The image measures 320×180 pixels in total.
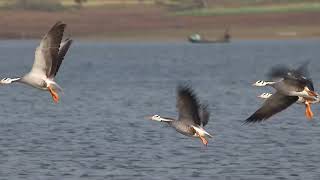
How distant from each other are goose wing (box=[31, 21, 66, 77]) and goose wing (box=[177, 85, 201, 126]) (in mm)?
3035

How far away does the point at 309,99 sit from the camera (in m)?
29.6

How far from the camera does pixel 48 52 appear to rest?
28094 millimetres

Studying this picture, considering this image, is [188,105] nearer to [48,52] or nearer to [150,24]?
[48,52]

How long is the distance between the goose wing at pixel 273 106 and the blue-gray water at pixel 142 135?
4111mm

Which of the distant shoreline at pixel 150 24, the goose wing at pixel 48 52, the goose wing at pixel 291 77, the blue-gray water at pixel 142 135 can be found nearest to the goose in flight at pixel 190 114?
the goose wing at pixel 291 77

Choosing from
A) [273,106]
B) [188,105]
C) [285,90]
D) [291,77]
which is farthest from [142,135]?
[188,105]

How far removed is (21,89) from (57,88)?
47933mm

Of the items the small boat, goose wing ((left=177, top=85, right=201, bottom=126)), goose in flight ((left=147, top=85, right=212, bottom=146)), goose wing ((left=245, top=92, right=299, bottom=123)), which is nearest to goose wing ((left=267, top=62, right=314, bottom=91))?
goose wing ((left=245, top=92, right=299, bottom=123))

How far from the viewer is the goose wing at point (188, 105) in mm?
27219

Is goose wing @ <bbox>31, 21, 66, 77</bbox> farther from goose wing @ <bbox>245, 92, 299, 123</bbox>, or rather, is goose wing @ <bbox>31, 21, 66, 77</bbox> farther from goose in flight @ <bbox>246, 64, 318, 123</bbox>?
goose wing @ <bbox>245, 92, 299, 123</bbox>

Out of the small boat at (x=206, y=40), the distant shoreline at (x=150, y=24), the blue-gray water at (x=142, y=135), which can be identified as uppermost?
the distant shoreline at (x=150, y=24)

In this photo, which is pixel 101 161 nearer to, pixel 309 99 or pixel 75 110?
pixel 309 99

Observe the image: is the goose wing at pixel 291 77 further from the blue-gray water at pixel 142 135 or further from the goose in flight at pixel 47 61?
the goose in flight at pixel 47 61

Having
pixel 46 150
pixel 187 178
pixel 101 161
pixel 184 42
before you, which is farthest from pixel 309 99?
pixel 184 42
